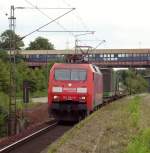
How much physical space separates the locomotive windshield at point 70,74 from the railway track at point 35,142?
2.93m

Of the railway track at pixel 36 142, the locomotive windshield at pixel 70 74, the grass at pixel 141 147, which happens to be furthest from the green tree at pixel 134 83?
the grass at pixel 141 147

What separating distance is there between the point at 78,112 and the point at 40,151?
11110 mm

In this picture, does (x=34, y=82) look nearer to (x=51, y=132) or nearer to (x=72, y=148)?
(x=51, y=132)

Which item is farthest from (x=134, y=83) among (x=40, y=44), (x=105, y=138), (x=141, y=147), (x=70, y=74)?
(x=141, y=147)

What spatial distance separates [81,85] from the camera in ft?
93.4

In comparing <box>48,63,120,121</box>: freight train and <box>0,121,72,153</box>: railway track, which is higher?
<box>48,63,120,121</box>: freight train

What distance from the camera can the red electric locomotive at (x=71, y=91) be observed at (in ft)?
92.2

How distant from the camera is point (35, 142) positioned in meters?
20.6

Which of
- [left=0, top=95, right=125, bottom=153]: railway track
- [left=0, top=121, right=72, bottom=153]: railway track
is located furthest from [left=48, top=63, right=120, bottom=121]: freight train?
[left=0, top=121, right=72, bottom=153]: railway track

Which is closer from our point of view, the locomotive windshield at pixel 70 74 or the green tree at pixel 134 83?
the locomotive windshield at pixel 70 74

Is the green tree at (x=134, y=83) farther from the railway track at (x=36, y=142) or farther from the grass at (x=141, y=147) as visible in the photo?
the grass at (x=141, y=147)

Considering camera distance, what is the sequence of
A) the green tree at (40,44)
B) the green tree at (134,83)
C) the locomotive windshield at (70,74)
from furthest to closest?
the green tree at (40,44) < the green tree at (134,83) < the locomotive windshield at (70,74)

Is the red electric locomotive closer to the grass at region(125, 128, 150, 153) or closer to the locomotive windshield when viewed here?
the locomotive windshield

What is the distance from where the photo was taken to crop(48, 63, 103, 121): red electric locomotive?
92.2 feet
